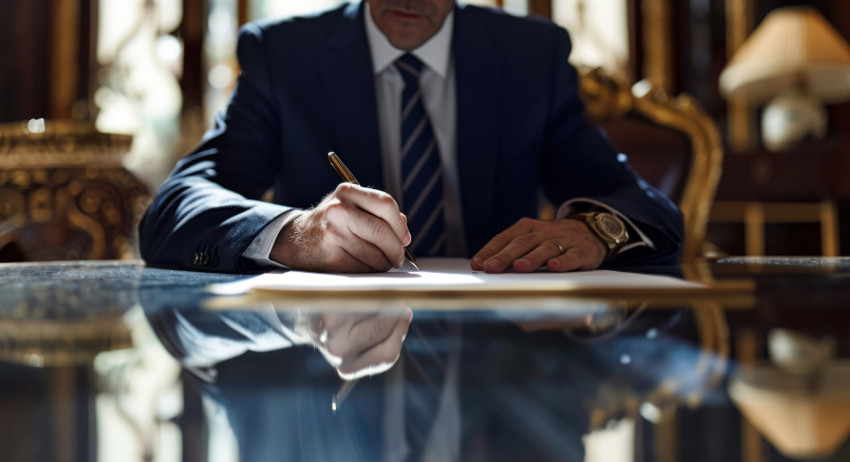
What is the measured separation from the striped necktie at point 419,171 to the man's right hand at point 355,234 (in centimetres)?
43

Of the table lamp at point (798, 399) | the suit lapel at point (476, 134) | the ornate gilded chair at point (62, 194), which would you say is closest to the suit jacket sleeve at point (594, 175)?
the suit lapel at point (476, 134)

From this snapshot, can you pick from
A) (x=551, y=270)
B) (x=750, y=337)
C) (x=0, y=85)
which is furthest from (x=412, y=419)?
(x=0, y=85)

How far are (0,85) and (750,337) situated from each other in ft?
11.2

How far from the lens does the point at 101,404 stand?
15cm

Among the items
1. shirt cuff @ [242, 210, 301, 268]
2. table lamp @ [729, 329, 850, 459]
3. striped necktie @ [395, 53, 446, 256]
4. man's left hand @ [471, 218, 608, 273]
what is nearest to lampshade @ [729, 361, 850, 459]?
table lamp @ [729, 329, 850, 459]

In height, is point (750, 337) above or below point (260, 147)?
below

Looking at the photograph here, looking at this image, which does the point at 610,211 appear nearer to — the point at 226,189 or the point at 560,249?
the point at 560,249

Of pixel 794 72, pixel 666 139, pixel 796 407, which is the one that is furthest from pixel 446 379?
pixel 794 72

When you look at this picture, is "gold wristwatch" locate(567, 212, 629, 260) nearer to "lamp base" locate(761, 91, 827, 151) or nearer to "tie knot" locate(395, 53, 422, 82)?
"tie knot" locate(395, 53, 422, 82)

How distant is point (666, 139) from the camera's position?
4.27 feet

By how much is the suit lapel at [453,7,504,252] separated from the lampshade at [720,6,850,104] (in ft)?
5.96

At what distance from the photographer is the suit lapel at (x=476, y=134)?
1068mm

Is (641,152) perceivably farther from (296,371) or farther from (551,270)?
(296,371)

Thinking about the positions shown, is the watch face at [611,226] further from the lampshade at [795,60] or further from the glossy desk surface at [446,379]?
the lampshade at [795,60]
